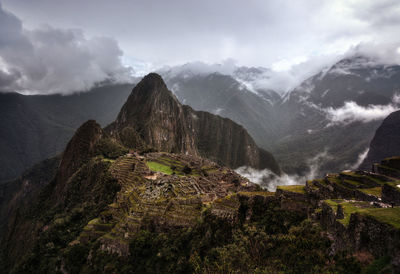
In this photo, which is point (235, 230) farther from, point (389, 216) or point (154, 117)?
point (154, 117)

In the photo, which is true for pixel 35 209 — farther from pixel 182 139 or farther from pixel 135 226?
pixel 182 139

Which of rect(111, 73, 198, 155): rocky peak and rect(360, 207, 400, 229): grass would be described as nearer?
rect(360, 207, 400, 229): grass

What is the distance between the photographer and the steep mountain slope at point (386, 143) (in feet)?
460

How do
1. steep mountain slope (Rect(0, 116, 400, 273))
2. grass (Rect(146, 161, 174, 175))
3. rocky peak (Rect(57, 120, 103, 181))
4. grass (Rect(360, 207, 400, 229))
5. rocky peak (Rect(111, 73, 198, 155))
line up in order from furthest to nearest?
rocky peak (Rect(111, 73, 198, 155)) < rocky peak (Rect(57, 120, 103, 181)) < grass (Rect(146, 161, 174, 175)) < steep mountain slope (Rect(0, 116, 400, 273)) < grass (Rect(360, 207, 400, 229))

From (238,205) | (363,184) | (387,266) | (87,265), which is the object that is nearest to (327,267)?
(387,266)

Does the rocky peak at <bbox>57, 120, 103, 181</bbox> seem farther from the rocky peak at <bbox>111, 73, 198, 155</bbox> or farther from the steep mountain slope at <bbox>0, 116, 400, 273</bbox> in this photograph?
the rocky peak at <bbox>111, 73, 198, 155</bbox>

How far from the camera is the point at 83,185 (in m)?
58.9

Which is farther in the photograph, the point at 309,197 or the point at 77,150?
the point at 77,150

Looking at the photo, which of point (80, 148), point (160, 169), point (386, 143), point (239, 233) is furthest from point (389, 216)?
point (386, 143)

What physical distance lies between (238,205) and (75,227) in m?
31.4

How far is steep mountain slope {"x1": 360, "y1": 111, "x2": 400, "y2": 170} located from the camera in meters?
140

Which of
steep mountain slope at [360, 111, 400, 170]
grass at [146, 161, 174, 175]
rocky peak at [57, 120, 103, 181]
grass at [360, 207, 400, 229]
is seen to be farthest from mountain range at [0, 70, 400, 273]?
steep mountain slope at [360, 111, 400, 170]

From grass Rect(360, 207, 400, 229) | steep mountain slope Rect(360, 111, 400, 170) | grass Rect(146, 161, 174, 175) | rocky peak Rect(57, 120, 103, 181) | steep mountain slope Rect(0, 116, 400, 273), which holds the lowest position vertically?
steep mountain slope Rect(0, 116, 400, 273)

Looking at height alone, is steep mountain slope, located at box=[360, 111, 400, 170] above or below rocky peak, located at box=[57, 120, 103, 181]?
above
